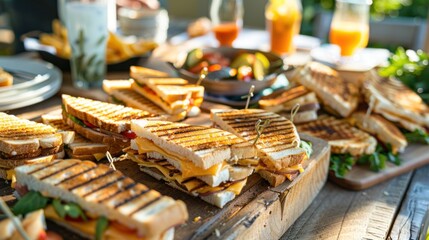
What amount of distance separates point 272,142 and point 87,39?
1.78 metres

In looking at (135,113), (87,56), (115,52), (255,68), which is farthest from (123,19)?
(135,113)

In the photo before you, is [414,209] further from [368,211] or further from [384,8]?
[384,8]

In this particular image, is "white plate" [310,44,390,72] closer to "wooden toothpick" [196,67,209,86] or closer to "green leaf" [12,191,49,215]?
"wooden toothpick" [196,67,209,86]

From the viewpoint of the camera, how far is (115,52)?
13.8 feet

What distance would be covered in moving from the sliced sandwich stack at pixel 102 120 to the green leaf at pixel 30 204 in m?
0.74

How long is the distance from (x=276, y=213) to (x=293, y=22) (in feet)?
9.10

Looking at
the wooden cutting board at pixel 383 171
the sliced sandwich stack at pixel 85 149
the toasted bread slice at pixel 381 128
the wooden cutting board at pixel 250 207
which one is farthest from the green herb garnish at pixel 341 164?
the sliced sandwich stack at pixel 85 149

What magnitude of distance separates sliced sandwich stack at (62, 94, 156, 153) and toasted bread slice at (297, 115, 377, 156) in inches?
41.9

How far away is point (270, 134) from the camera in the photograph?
108 inches

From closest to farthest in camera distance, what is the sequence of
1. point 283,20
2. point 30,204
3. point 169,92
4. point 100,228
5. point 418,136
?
point 100,228, point 30,204, point 169,92, point 418,136, point 283,20

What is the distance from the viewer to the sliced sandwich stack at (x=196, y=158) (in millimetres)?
2324

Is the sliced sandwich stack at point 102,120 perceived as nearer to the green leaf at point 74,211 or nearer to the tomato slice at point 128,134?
the tomato slice at point 128,134

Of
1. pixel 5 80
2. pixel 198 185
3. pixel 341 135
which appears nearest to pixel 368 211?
pixel 341 135

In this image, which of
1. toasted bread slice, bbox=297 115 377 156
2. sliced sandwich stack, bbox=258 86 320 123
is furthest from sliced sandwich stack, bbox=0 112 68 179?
toasted bread slice, bbox=297 115 377 156
